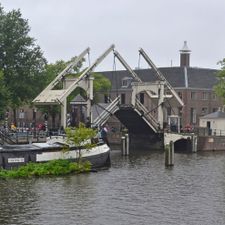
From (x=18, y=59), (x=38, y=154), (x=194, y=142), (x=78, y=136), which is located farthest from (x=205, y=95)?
(x=38, y=154)

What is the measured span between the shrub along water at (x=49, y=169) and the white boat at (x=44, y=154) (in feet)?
2.47

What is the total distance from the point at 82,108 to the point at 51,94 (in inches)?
380

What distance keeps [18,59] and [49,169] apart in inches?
1316

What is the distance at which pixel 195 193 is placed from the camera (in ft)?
118

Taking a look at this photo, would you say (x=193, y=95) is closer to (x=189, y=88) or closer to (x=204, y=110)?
(x=189, y=88)

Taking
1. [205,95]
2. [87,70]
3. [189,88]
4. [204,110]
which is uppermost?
[189,88]

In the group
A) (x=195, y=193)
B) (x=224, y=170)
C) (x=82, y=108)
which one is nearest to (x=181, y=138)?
(x=82, y=108)

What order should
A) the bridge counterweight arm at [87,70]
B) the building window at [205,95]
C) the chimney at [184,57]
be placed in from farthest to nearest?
the chimney at [184,57]
the building window at [205,95]
the bridge counterweight arm at [87,70]

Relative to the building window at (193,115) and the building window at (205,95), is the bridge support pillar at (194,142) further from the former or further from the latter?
the building window at (205,95)

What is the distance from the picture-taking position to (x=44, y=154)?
45.0 metres

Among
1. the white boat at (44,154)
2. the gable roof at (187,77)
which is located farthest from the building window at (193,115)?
the white boat at (44,154)

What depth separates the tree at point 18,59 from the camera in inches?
2874

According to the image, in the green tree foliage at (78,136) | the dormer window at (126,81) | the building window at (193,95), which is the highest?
the dormer window at (126,81)

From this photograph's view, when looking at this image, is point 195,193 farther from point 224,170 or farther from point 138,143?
point 138,143
